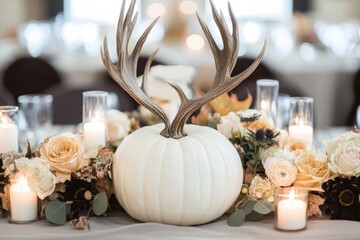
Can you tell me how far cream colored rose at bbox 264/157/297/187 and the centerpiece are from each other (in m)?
0.07

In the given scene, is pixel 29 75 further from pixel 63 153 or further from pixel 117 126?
pixel 63 153

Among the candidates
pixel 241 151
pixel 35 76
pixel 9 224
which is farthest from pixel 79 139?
pixel 35 76

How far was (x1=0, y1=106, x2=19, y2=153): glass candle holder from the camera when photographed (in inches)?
76.2

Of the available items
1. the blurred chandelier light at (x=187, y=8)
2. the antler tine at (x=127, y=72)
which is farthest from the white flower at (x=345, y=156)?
the blurred chandelier light at (x=187, y=8)

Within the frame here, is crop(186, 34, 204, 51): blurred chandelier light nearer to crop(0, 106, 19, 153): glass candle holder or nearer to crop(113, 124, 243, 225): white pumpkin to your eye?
crop(0, 106, 19, 153): glass candle holder

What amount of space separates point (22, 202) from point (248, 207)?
Result: 0.51 metres

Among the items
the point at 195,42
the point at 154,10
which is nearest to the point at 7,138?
the point at 195,42

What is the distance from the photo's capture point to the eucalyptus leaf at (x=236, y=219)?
178cm

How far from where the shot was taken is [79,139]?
187 cm

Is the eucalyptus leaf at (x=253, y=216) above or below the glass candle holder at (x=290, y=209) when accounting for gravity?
below

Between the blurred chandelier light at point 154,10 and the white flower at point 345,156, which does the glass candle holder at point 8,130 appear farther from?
the blurred chandelier light at point 154,10

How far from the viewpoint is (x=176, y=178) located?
5.66ft

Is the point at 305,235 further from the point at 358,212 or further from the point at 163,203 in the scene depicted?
the point at 163,203

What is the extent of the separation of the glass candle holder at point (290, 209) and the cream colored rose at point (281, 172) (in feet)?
0.20
